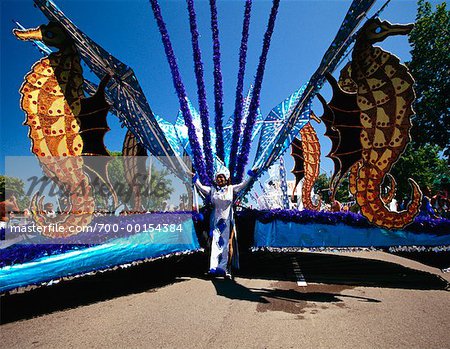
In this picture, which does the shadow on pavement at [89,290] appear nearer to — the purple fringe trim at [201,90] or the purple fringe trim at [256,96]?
the purple fringe trim at [201,90]

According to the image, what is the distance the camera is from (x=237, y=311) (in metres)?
3.83

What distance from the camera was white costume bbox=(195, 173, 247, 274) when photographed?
19.5ft

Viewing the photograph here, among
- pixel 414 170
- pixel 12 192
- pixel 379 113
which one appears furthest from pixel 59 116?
pixel 414 170

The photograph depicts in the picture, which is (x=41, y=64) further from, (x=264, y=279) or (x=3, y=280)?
(x=264, y=279)

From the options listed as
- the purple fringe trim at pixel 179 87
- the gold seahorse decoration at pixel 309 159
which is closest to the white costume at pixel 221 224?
the purple fringe trim at pixel 179 87

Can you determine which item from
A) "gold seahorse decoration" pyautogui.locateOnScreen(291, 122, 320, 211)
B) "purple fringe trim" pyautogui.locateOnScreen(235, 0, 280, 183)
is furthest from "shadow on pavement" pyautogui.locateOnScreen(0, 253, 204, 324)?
"gold seahorse decoration" pyautogui.locateOnScreen(291, 122, 320, 211)

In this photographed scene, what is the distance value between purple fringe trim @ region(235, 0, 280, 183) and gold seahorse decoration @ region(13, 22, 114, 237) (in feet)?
13.3

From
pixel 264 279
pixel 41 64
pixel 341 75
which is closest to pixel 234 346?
pixel 264 279

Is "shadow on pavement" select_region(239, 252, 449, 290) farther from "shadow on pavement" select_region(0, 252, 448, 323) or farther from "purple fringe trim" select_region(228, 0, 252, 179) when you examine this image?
"purple fringe trim" select_region(228, 0, 252, 179)

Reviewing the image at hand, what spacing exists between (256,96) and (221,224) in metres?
3.87

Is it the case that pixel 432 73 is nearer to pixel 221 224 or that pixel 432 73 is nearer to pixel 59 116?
pixel 221 224

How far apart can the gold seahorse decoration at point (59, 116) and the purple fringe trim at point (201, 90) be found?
3320mm

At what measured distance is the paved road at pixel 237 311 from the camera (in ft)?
9.59

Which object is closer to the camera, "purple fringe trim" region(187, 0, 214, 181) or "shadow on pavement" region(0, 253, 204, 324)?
"shadow on pavement" region(0, 253, 204, 324)
